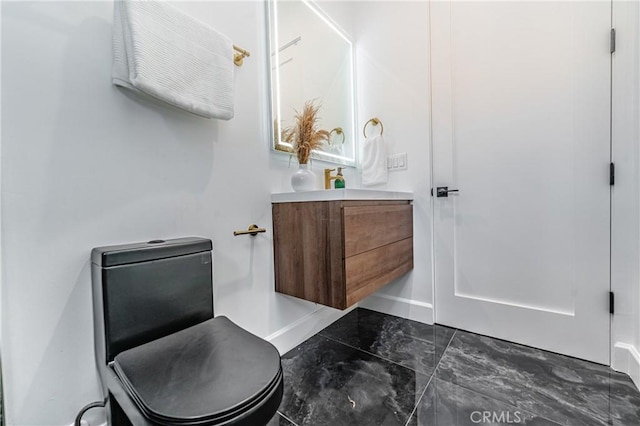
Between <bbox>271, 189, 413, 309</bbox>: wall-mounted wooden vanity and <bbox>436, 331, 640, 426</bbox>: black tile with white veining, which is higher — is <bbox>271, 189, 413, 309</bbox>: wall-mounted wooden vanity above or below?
above

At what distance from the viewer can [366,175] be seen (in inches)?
78.4

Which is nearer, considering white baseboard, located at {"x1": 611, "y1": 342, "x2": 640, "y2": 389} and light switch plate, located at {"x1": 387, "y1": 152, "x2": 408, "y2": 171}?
white baseboard, located at {"x1": 611, "y1": 342, "x2": 640, "y2": 389}

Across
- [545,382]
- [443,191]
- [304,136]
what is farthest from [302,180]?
[545,382]

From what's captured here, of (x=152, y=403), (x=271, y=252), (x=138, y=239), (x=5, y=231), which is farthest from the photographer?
(x=271, y=252)

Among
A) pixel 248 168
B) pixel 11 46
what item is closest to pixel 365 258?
pixel 248 168

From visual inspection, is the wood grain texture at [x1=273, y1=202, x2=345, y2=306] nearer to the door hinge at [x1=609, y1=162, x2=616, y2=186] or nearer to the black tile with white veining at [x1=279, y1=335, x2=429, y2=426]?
the black tile with white veining at [x1=279, y1=335, x2=429, y2=426]

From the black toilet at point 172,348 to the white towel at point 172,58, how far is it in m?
0.57

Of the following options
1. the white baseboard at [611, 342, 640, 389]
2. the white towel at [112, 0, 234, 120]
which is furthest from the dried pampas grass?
the white baseboard at [611, 342, 640, 389]

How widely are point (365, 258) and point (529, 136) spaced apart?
117 centimetres

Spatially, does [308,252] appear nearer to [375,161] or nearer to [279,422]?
[279,422]

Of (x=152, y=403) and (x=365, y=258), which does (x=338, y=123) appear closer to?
(x=365, y=258)

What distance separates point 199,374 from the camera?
675 mm

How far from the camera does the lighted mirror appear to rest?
4.90ft

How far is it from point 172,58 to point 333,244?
990 millimetres
